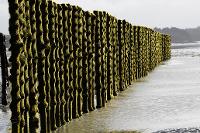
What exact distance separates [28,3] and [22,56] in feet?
3.36

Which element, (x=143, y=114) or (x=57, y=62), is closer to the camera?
(x=57, y=62)

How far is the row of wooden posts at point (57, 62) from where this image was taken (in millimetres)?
8109

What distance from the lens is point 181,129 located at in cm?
921

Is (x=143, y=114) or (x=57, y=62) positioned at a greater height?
(x=57, y=62)

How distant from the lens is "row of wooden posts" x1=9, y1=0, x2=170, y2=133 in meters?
8.11

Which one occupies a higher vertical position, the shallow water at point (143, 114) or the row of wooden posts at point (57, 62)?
the row of wooden posts at point (57, 62)

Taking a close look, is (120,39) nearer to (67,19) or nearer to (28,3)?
(67,19)

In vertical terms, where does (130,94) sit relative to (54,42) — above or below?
below

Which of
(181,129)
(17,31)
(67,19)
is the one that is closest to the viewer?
(17,31)

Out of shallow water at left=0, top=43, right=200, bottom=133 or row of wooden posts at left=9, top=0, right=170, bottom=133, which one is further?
shallow water at left=0, top=43, right=200, bottom=133

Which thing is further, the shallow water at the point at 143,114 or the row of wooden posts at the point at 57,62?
the shallow water at the point at 143,114

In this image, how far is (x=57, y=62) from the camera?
1022cm

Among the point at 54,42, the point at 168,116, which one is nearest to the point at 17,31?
the point at 54,42

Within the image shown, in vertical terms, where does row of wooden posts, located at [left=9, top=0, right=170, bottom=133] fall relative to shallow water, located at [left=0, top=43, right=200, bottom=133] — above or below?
above
